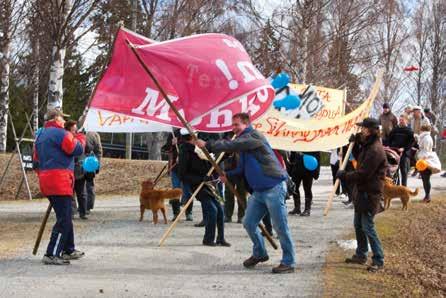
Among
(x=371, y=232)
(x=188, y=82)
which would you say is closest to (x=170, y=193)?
(x=188, y=82)

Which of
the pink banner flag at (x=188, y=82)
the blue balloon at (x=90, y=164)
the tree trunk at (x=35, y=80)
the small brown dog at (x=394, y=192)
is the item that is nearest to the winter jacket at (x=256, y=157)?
the pink banner flag at (x=188, y=82)

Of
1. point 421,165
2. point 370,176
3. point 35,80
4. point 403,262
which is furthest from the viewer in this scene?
point 35,80

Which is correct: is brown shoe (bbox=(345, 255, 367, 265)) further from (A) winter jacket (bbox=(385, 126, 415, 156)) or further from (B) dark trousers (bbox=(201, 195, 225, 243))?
(A) winter jacket (bbox=(385, 126, 415, 156))

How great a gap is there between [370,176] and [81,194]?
6559 millimetres

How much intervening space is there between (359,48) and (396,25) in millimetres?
7082

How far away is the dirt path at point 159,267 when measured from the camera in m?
7.75

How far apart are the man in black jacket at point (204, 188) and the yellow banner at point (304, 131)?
1.89m

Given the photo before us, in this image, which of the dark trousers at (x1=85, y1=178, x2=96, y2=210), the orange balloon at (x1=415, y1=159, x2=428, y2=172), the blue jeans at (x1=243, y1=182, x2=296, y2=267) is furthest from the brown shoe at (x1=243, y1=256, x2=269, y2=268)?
the orange balloon at (x1=415, y1=159, x2=428, y2=172)

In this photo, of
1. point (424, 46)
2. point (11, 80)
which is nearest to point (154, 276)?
point (11, 80)

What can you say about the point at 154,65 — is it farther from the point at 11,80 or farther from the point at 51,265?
the point at 11,80

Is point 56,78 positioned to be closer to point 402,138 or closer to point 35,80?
point 402,138

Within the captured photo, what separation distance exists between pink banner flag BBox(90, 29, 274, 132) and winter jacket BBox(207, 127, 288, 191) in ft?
3.78

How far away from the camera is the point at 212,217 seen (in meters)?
10.5

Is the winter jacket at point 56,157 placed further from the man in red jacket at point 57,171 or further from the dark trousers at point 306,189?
the dark trousers at point 306,189
